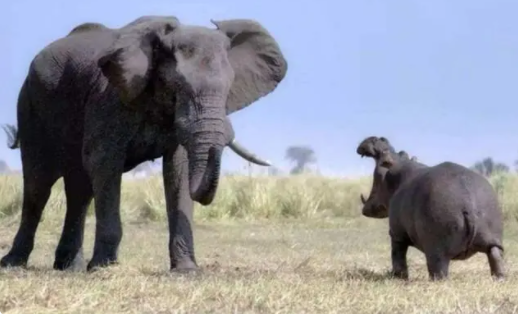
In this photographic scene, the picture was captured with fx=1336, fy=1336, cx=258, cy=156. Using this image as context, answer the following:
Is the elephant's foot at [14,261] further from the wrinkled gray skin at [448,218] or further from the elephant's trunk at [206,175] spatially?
the wrinkled gray skin at [448,218]

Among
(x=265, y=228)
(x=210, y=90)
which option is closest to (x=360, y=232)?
(x=265, y=228)

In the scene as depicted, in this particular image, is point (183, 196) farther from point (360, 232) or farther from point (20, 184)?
point (20, 184)

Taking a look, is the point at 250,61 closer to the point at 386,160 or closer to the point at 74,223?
the point at 386,160

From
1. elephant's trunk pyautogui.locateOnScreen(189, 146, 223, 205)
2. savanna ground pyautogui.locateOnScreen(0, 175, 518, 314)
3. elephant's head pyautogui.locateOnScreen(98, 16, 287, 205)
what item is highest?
elephant's head pyautogui.locateOnScreen(98, 16, 287, 205)

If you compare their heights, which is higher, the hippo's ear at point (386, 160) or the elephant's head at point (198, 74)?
the elephant's head at point (198, 74)

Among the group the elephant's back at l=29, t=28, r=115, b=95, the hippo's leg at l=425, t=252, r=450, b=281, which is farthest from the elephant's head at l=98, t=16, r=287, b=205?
the hippo's leg at l=425, t=252, r=450, b=281

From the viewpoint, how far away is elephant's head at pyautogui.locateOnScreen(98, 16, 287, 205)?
960cm

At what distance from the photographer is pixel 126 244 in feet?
54.0

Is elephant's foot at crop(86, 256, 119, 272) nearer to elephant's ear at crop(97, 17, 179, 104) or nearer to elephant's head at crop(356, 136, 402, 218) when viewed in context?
elephant's ear at crop(97, 17, 179, 104)

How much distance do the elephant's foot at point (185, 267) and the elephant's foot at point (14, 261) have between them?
7.09ft

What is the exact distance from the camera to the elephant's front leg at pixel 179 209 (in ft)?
34.3

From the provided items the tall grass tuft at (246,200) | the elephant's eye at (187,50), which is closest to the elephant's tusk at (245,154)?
the elephant's eye at (187,50)

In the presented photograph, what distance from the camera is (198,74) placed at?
9.73 metres

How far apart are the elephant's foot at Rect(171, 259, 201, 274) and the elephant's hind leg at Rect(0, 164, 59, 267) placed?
2.25 meters
